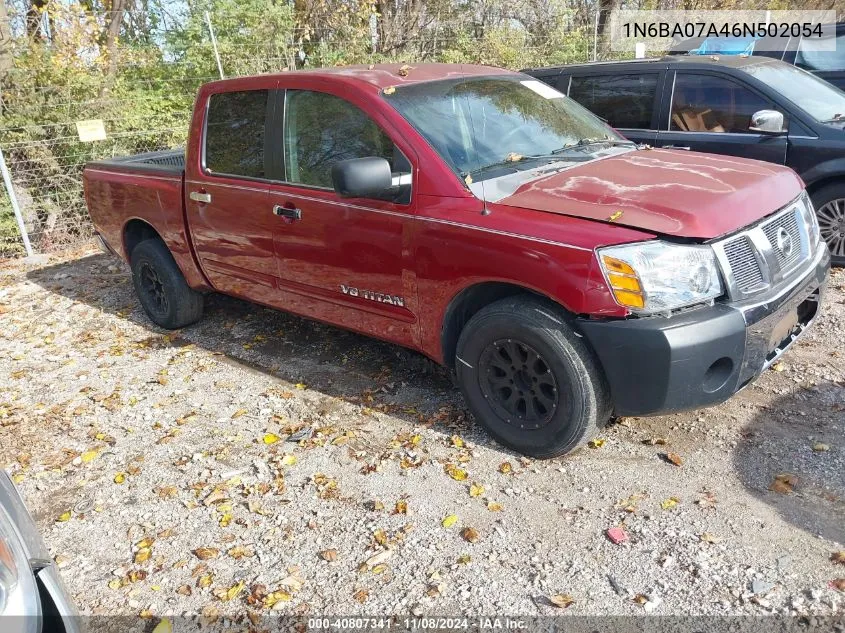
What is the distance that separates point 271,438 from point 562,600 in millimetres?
1970

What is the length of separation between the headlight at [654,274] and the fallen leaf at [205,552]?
208 centimetres

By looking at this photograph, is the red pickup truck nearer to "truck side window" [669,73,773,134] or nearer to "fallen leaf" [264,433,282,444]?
"fallen leaf" [264,433,282,444]

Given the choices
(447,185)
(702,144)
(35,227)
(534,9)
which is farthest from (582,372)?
(534,9)

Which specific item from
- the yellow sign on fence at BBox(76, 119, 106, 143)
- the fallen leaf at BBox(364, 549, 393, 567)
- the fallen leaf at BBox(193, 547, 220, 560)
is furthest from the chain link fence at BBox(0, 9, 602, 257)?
the fallen leaf at BBox(364, 549, 393, 567)

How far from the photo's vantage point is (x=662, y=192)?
10.7 ft

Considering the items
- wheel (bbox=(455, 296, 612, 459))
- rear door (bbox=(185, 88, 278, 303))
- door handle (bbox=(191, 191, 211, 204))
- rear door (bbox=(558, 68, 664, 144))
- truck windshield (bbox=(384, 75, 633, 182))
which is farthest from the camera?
rear door (bbox=(558, 68, 664, 144))

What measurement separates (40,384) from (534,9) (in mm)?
13645

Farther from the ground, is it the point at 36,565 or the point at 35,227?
the point at 36,565

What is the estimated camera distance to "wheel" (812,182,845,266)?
18.7 feet

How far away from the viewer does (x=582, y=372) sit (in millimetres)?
3186

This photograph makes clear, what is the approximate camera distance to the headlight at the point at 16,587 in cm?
175

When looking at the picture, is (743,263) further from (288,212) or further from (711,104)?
(711,104)

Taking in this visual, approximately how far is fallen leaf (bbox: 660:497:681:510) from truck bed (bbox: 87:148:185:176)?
164 inches

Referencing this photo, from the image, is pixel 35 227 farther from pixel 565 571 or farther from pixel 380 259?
pixel 565 571
